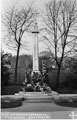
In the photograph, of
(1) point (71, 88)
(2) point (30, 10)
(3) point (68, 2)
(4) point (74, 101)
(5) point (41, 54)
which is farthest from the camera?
(5) point (41, 54)

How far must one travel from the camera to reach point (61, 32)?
21797 millimetres

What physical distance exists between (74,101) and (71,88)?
973cm

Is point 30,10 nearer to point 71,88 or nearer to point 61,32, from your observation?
point 61,32

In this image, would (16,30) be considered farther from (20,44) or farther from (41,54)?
(41,54)

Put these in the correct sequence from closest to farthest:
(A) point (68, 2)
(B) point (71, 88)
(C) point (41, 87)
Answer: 1. (C) point (41, 87)
2. (B) point (71, 88)
3. (A) point (68, 2)

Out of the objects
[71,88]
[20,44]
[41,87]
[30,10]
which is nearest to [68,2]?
[30,10]

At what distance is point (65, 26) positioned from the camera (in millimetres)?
21438

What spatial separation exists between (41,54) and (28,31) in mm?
4366

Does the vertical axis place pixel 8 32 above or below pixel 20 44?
above

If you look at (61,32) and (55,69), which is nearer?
(61,32)

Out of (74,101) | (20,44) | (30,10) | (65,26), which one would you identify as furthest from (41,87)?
(30,10)

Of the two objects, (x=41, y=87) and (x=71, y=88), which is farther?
(x=71, y=88)

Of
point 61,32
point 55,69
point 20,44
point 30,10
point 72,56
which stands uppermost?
point 30,10

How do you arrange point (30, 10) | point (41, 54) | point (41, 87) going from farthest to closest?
point (41, 54) < point (30, 10) < point (41, 87)
